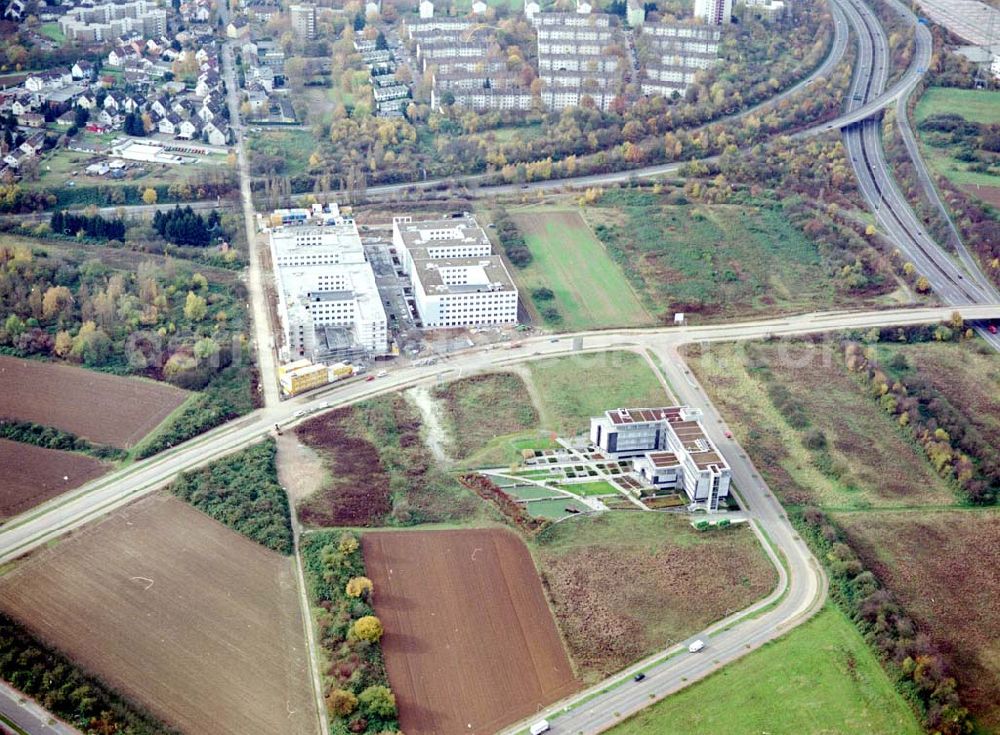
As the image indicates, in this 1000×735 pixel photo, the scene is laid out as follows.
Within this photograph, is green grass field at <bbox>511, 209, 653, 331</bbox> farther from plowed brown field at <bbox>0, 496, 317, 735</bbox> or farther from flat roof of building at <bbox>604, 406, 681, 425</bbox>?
plowed brown field at <bbox>0, 496, 317, 735</bbox>

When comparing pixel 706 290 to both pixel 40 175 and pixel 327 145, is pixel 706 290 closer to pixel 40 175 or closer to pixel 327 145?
pixel 327 145

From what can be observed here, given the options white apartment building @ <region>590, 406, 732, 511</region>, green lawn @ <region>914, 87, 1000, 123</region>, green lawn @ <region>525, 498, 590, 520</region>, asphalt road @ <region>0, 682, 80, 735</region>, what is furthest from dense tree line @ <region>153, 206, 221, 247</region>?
green lawn @ <region>914, 87, 1000, 123</region>

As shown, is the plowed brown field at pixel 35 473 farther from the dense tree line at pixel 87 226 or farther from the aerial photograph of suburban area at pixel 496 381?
the dense tree line at pixel 87 226

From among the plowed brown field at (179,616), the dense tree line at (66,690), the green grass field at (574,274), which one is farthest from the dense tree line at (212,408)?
the green grass field at (574,274)

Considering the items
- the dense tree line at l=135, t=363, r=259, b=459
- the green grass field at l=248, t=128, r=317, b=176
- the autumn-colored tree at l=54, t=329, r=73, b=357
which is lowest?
the dense tree line at l=135, t=363, r=259, b=459

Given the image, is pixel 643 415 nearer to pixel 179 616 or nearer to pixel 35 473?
pixel 179 616

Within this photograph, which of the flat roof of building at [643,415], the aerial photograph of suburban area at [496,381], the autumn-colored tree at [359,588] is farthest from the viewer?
the flat roof of building at [643,415]

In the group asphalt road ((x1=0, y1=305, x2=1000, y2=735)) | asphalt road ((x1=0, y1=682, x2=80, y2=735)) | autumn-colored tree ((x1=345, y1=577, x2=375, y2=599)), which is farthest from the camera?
autumn-colored tree ((x1=345, y1=577, x2=375, y2=599))
